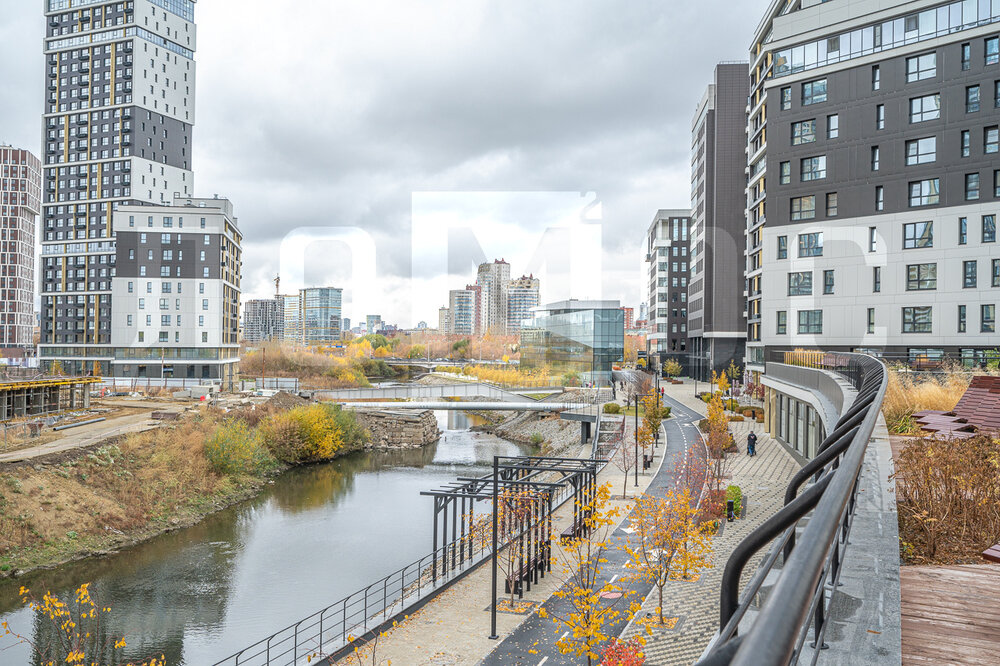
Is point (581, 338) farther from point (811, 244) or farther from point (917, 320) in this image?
point (917, 320)

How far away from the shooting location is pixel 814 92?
4284 cm

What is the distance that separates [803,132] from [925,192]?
28.0ft

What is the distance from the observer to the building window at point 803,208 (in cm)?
4297

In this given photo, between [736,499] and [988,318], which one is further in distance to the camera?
[988,318]

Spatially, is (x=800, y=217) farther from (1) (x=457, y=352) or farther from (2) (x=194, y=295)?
(1) (x=457, y=352)

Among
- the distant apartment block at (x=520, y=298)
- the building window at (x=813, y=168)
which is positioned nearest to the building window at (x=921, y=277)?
the building window at (x=813, y=168)

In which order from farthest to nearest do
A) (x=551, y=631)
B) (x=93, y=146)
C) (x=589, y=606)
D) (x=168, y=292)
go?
(x=93, y=146), (x=168, y=292), (x=551, y=631), (x=589, y=606)

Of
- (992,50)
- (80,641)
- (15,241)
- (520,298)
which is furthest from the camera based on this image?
(520,298)

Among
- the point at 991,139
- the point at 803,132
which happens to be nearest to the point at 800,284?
the point at 803,132

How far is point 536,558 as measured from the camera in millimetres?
21141

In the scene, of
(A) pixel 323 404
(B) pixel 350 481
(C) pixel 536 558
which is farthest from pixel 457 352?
(C) pixel 536 558

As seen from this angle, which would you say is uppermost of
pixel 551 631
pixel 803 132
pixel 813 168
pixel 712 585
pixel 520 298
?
pixel 803 132

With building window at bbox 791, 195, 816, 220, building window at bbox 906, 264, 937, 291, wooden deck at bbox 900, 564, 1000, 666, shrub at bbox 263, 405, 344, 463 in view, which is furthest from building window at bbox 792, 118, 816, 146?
wooden deck at bbox 900, 564, 1000, 666

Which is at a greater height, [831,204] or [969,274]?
[831,204]
